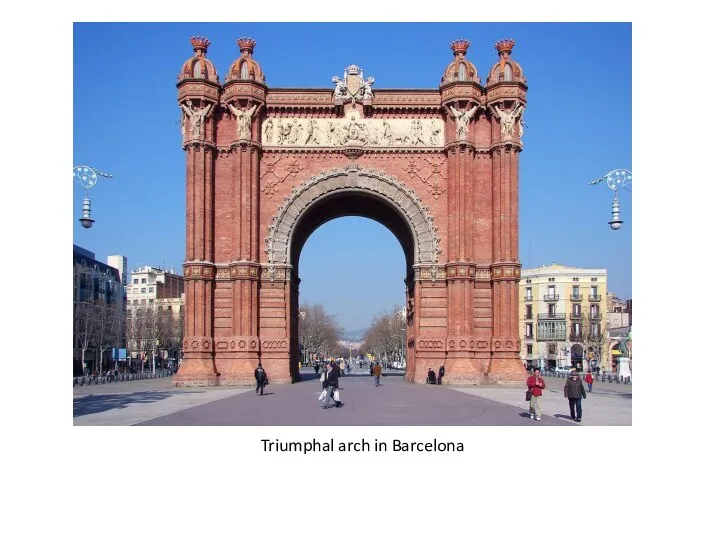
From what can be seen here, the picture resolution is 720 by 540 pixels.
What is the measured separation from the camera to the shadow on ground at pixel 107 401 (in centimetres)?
2601

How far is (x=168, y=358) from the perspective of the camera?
107m

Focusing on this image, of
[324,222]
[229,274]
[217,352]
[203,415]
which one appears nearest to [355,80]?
[324,222]

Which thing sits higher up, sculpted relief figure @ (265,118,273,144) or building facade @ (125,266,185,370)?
sculpted relief figure @ (265,118,273,144)

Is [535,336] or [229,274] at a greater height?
[229,274]

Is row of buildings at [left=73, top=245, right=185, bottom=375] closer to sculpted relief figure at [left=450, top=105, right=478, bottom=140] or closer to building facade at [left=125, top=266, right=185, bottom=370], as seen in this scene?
building facade at [left=125, top=266, right=185, bottom=370]

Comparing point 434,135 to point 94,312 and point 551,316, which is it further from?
point 551,316

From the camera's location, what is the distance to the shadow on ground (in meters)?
26.0

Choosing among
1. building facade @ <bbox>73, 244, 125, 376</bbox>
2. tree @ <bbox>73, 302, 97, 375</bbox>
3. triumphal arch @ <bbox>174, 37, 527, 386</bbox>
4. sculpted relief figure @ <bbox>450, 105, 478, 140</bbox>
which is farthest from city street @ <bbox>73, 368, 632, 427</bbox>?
tree @ <bbox>73, 302, 97, 375</bbox>

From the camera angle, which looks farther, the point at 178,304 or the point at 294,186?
the point at 178,304

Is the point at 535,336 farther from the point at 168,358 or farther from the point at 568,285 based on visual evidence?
the point at 168,358

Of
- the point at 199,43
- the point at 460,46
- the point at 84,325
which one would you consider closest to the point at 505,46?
the point at 460,46

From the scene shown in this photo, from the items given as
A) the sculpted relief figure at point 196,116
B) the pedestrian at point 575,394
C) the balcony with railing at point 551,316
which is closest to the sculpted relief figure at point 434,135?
the sculpted relief figure at point 196,116

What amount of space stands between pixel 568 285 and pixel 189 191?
2610 inches

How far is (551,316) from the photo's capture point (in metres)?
96.1
